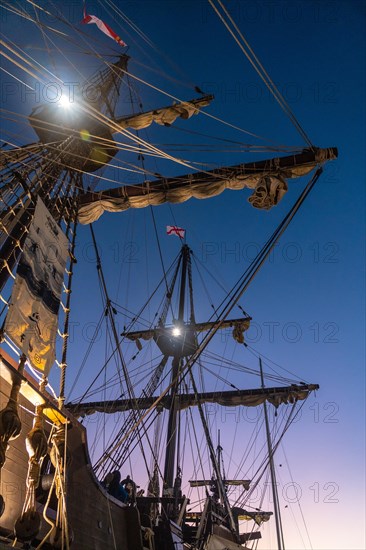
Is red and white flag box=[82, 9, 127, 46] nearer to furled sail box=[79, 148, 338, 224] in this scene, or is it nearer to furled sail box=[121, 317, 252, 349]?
furled sail box=[79, 148, 338, 224]

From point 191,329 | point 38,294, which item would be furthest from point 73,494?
point 191,329

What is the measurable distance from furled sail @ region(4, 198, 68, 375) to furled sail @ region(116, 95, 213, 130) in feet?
19.1

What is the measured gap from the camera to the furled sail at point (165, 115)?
9.97m

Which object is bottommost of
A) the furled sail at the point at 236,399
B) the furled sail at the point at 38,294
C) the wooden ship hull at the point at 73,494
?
the wooden ship hull at the point at 73,494

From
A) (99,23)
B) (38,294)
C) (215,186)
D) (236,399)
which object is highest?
(99,23)

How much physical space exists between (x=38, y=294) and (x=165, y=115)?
22.9 ft

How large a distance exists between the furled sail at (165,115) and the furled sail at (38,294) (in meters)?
5.83

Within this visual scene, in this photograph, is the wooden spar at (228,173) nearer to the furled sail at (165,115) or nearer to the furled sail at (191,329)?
the furled sail at (165,115)

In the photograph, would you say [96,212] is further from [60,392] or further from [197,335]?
[197,335]

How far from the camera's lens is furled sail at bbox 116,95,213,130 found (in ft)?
32.7

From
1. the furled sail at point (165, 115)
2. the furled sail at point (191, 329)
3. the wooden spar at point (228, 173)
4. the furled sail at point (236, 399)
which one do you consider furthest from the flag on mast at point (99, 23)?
the furled sail at point (236, 399)

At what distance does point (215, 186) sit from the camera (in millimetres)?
8695

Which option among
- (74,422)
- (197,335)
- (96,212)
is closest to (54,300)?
(74,422)

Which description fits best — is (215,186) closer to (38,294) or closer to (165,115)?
(165,115)
